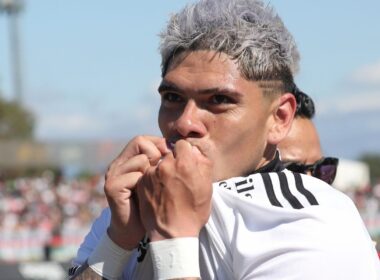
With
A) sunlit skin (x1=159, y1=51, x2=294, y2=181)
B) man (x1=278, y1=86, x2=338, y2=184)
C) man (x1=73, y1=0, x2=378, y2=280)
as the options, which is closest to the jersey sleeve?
man (x1=73, y1=0, x2=378, y2=280)

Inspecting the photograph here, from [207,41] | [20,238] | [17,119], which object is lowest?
[17,119]

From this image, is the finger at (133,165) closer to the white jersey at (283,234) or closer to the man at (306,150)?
the white jersey at (283,234)

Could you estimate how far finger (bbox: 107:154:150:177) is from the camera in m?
2.44

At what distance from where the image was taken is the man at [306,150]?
401 cm

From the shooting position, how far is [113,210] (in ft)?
8.20

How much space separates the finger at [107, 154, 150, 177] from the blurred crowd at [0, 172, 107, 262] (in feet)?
51.4

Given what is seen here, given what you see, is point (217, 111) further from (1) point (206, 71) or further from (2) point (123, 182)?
(2) point (123, 182)

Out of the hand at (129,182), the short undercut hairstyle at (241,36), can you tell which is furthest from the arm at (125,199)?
the short undercut hairstyle at (241,36)

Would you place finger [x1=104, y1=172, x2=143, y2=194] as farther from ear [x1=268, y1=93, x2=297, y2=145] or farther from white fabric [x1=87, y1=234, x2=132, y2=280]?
ear [x1=268, y1=93, x2=297, y2=145]

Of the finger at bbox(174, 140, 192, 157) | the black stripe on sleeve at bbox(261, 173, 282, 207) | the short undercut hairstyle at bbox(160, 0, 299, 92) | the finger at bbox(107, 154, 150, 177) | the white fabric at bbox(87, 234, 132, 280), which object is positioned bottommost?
the white fabric at bbox(87, 234, 132, 280)

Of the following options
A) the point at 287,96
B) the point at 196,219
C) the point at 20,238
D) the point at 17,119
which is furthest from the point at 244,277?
the point at 17,119

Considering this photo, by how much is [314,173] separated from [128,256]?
1.60 meters

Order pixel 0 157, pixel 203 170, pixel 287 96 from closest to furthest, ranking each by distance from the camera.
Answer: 1. pixel 203 170
2. pixel 287 96
3. pixel 0 157

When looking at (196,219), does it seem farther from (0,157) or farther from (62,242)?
(0,157)
